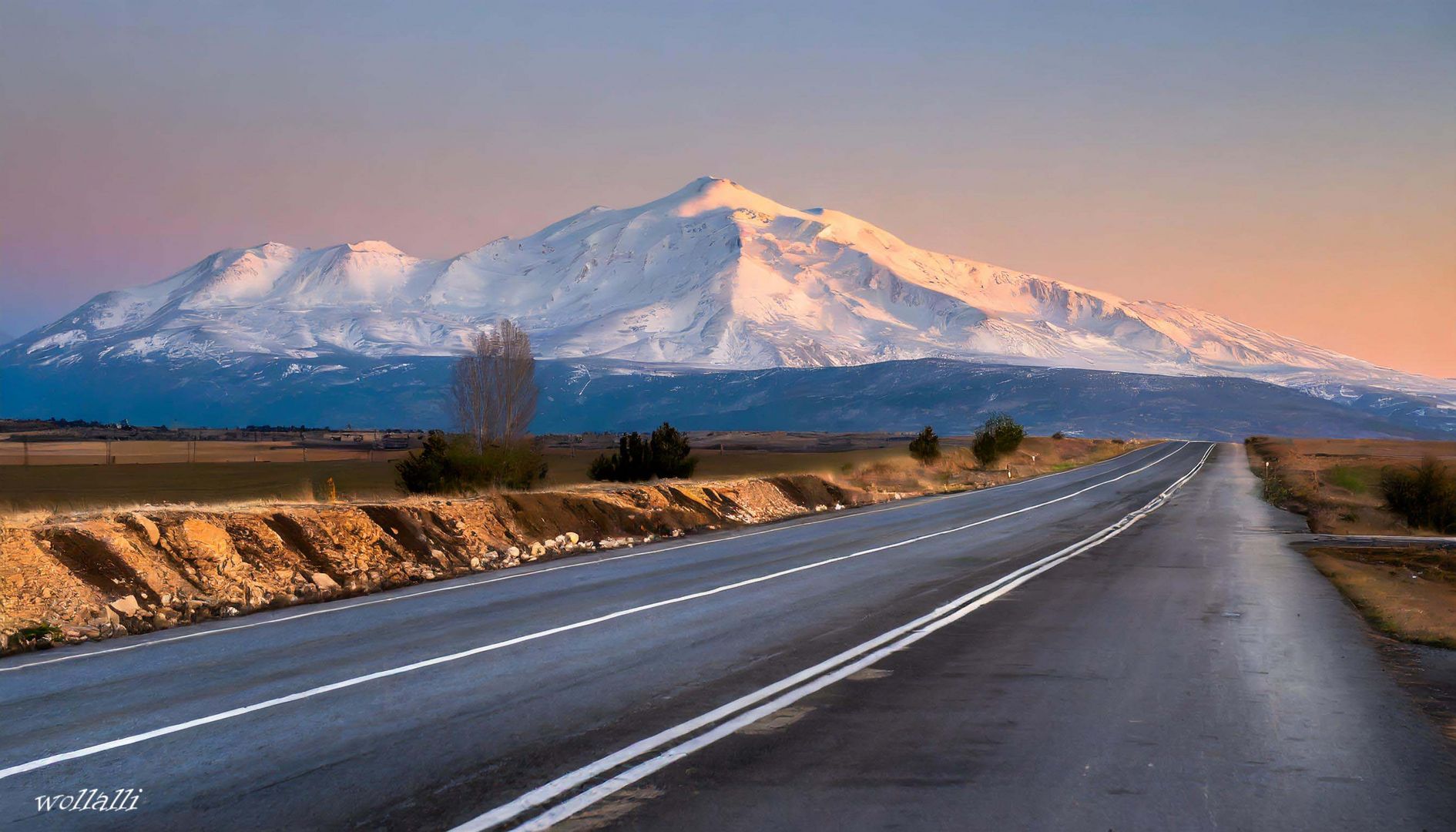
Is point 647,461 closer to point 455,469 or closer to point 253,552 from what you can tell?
point 455,469

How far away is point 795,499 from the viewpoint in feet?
112

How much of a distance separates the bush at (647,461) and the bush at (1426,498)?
834 inches

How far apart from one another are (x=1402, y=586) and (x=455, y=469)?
23.4 metres

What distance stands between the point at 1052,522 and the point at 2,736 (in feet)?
77.7

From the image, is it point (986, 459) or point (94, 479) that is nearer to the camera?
point (94, 479)

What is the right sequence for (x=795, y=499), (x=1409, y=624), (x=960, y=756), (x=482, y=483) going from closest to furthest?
(x=960, y=756), (x=1409, y=624), (x=482, y=483), (x=795, y=499)

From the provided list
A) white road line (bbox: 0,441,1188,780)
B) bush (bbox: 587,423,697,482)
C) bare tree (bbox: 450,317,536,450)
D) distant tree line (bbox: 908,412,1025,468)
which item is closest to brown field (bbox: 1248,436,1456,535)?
distant tree line (bbox: 908,412,1025,468)

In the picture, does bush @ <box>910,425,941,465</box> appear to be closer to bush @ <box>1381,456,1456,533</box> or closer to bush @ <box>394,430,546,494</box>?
bush @ <box>1381,456,1456,533</box>

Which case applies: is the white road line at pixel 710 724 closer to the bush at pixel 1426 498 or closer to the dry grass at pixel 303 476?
the bush at pixel 1426 498

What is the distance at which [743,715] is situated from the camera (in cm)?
774

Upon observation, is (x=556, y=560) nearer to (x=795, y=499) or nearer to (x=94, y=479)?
(x=795, y=499)

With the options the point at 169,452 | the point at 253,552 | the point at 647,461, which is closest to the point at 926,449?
the point at 647,461

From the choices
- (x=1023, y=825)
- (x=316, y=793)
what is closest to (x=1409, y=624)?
(x=1023, y=825)

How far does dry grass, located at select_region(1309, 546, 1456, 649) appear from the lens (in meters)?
12.4
